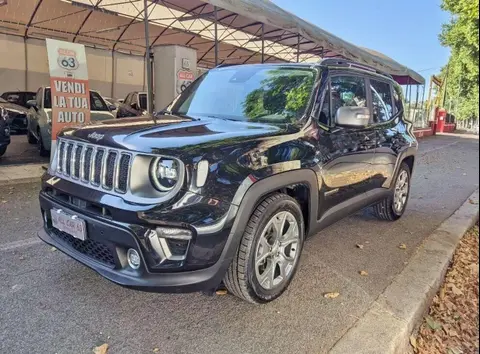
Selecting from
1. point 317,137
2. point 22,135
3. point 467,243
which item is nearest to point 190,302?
point 317,137

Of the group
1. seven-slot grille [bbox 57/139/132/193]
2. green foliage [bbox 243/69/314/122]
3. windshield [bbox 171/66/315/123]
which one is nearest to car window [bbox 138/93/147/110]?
windshield [bbox 171/66/315/123]

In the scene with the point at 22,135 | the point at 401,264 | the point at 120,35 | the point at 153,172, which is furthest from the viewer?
the point at 120,35

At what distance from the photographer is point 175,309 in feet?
9.28

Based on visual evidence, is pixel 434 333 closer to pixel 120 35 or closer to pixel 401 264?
pixel 401 264

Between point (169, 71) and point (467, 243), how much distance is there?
7732 millimetres

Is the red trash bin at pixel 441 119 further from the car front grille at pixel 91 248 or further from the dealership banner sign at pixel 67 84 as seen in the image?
the car front grille at pixel 91 248

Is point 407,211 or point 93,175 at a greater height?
point 93,175

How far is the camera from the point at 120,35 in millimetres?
18453

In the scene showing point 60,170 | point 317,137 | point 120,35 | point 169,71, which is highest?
point 120,35

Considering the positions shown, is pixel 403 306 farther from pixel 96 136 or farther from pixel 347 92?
pixel 96 136

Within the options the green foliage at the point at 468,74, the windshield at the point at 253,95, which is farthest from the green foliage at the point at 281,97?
the green foliage at the point at 468,74

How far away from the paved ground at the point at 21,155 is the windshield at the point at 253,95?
5.96 meters

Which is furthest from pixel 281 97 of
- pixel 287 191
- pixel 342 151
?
pixel 287 191

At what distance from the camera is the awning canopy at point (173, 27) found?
1270cm
